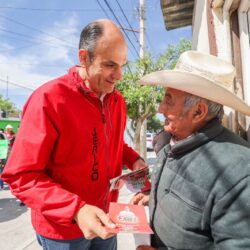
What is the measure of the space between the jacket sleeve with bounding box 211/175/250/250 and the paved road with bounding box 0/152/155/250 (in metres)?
2.98

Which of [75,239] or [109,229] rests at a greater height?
[109,229]

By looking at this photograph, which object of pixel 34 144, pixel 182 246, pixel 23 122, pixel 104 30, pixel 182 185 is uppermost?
pixel 104 30

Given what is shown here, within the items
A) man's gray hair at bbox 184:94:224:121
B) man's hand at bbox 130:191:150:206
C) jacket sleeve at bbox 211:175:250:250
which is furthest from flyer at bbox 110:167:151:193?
jacket sleeve at bbox 211:175:250:250

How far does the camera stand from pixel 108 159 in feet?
6.11

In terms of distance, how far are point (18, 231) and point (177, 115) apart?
14.0ft

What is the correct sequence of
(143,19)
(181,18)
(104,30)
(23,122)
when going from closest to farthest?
(23,122)
(104,30)
(181,18)
(143,19)

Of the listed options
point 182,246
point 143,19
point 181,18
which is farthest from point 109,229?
point 143,19

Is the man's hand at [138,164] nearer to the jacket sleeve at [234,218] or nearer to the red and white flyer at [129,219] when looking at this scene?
the red and white flyer at [129,219]

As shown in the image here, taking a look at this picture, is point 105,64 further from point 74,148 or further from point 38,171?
point 38,171

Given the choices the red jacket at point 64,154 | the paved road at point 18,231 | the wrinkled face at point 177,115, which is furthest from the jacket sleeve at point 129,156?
the paved road at point 18,231

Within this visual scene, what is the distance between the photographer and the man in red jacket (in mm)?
1401

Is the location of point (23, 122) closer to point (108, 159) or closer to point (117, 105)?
point (108, 159)

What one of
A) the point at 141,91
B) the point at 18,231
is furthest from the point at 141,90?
the point at 18,231

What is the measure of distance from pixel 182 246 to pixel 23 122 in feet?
3.39
